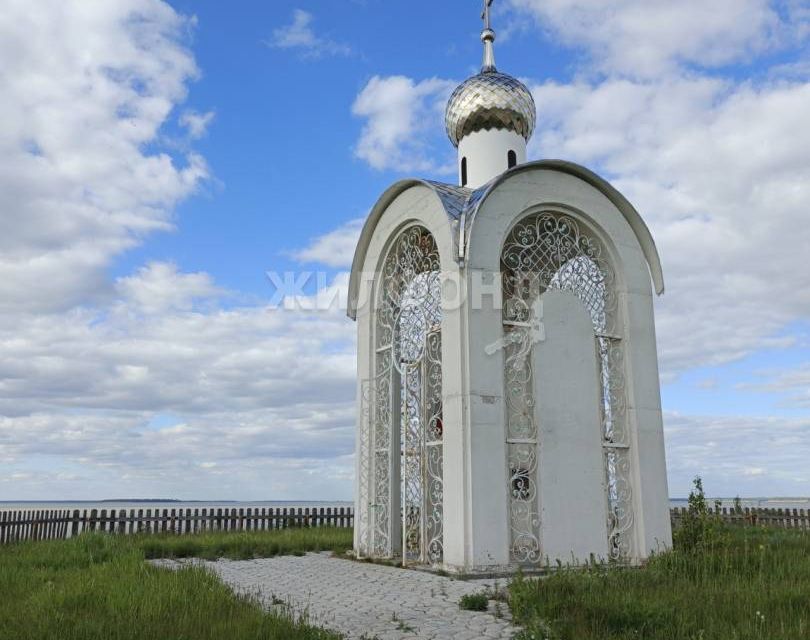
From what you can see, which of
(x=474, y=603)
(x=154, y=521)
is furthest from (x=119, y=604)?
(x=154, y=521)

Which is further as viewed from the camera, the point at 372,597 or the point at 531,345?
the point at 531,345

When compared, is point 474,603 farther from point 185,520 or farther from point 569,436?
point 185,520

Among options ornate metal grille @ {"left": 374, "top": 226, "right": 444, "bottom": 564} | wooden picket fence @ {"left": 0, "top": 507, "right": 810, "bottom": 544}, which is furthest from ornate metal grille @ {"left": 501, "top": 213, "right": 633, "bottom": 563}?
wooden picket fence @ {"left": 0, "top": 507, "right": 810, "bottom": 544}

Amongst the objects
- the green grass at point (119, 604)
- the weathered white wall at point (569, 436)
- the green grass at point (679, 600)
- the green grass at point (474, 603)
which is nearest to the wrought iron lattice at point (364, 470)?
the weathered white wall at point (569, 436)

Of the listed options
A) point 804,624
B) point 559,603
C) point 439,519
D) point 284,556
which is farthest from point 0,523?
point 804,624

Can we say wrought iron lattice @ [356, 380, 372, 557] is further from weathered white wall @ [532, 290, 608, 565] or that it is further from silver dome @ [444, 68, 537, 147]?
silver dome @ [444, 68, 537, 147]

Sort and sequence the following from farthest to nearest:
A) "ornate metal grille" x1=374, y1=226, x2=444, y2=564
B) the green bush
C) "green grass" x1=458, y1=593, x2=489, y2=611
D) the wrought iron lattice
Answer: the wrought iron lattice
"ornate metal grille" x1=374, y1=226, x2=444, y2=564
the green bush
"green grass" x1=458, y1=593, x2=489, y2=611

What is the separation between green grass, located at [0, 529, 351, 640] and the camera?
4.85m

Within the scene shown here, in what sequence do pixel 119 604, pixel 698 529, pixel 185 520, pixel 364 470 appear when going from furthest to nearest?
pixel 185 520 → pixel 364 470 → pixel 698 529 → pixel 119 604

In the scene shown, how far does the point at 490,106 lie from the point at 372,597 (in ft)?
25.1

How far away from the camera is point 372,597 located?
6.82 metres

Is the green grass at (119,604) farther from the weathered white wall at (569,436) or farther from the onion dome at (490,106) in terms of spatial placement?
the onion dome at (490,106)

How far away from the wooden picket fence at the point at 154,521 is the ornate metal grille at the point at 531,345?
9.16 m

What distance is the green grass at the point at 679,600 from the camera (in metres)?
4.84
